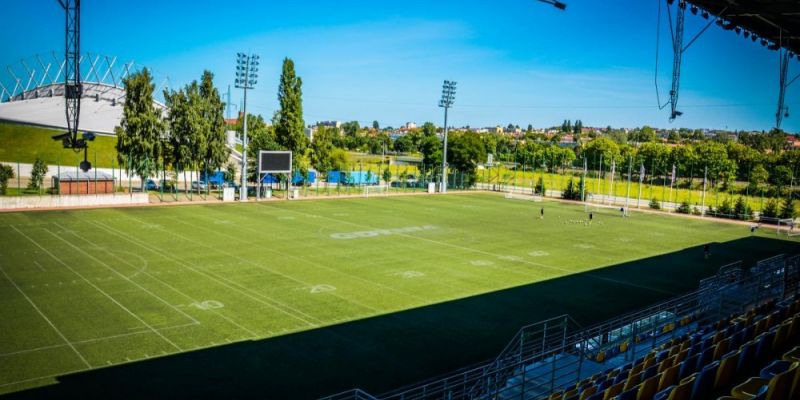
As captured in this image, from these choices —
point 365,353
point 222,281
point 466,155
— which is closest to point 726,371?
point 365,353

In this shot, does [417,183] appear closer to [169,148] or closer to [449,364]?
[169,148]

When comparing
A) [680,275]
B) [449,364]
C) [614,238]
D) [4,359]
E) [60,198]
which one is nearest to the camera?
[4,359]

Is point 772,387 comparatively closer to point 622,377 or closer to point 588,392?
point 588,392

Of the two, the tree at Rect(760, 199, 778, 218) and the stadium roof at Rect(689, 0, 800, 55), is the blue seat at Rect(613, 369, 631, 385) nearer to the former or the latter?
the stadium roof at Rect(689, 0, 800, 55)

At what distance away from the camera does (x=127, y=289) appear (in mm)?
23125

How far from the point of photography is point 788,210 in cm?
5491

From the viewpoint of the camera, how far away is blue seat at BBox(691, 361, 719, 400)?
959 cm

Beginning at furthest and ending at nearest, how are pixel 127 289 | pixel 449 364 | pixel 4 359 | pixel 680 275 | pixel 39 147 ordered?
pixel 39 147 → pixel 680 275 → pixel 127 289 → pixel 449 364 → pixel 4 359

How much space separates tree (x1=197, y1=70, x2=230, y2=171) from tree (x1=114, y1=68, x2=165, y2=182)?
474 cm

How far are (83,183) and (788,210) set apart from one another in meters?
63.9

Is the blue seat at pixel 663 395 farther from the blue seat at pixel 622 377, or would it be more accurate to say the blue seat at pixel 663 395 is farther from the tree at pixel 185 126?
the tree at pixel 185 126

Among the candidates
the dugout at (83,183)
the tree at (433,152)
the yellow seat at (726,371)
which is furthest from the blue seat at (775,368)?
the tree at (433,152)

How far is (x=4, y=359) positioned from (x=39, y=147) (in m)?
70.8

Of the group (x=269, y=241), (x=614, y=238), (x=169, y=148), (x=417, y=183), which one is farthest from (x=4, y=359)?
(x=417, y=183)
